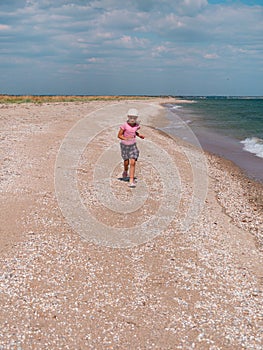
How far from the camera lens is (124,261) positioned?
7.54m

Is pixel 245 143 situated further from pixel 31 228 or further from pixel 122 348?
pixel 122 348

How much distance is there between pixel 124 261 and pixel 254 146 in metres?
22.7

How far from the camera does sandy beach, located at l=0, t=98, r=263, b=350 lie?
5543 mm

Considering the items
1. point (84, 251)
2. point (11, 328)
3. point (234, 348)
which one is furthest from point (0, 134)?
point (234, 348)

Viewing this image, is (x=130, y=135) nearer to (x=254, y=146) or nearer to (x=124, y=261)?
(x=124, y=261)

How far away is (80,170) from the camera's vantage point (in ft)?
46.0

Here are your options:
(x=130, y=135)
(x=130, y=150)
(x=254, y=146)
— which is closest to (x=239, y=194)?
(x=130, y=150)

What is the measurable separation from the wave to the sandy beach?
11267 mm

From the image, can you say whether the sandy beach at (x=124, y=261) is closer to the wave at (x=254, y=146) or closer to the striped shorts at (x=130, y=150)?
the striped shorts at (x=130, y=150)

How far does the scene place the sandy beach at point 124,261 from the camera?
18.2ft

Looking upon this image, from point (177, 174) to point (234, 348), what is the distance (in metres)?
10.9

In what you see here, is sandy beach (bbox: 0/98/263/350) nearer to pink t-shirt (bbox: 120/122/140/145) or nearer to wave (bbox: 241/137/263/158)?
pink t-shirt (bbox: 120/122/140/145)

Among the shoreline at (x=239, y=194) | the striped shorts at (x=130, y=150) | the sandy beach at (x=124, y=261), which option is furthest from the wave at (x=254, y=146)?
the striped shorts at (x=130, y=150)

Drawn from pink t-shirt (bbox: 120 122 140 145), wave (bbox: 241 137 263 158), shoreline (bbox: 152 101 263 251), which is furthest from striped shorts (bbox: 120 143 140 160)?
wave (bbox: 241 137 263 158)
